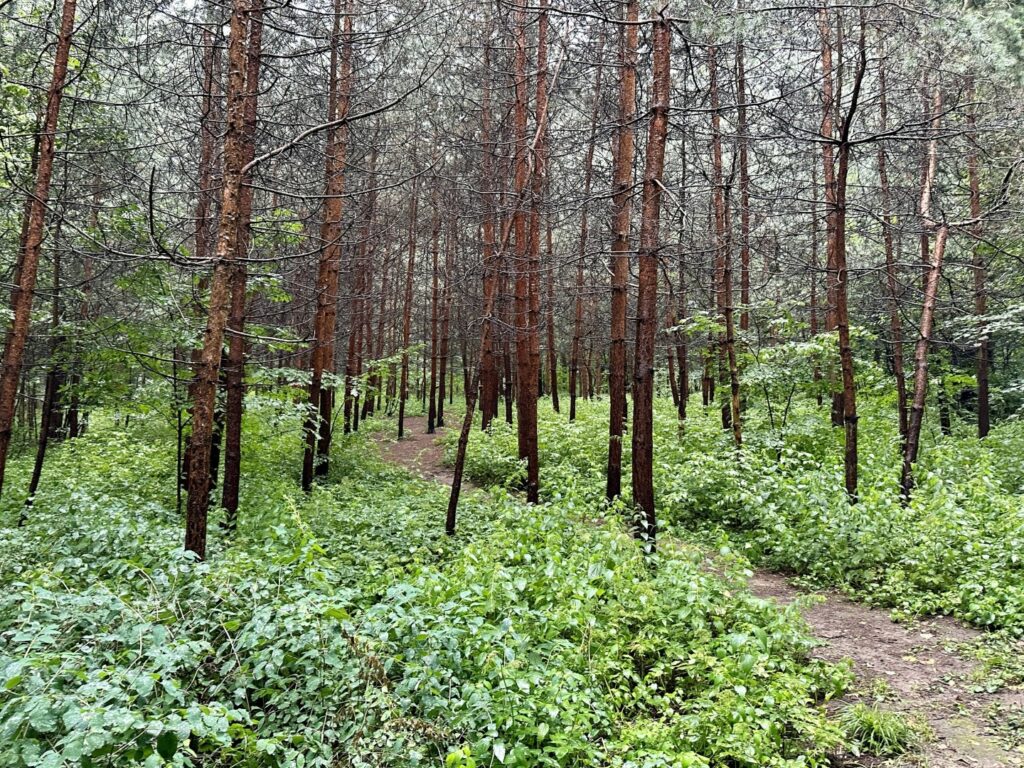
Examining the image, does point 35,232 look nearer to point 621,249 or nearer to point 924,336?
point 621,249

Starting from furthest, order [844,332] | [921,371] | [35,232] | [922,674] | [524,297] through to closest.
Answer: [524,297] < [921,371] < [844,332] < [35,232] < [922,674]

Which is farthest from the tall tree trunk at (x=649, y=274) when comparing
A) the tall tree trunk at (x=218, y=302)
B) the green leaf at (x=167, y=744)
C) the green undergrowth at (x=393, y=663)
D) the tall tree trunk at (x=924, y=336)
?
the green leaf at (x=167, y=744)

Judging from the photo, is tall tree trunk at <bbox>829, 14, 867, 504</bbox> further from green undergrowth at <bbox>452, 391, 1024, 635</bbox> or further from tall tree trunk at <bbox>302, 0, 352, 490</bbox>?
tall tree trunk at <bbox>302, 0, 352, 490</bbox>

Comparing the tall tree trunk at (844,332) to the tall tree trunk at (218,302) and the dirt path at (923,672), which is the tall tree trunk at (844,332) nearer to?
the dirt path at (923,672)

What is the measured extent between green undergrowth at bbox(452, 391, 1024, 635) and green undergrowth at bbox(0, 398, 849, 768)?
1.47 meters

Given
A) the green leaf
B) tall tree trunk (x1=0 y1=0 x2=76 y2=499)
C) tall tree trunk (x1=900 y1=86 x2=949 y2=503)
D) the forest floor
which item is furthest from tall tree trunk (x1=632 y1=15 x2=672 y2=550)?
tall tree trunk (x1=0 y1=0 x2=76 y2=499)

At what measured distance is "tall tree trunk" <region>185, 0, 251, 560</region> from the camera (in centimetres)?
486

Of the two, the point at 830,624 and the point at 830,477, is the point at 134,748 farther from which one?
the point at 830,477

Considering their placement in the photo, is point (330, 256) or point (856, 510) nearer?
point (856, 510)

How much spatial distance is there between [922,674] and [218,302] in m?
6.64

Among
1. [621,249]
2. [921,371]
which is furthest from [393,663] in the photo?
[921,371]

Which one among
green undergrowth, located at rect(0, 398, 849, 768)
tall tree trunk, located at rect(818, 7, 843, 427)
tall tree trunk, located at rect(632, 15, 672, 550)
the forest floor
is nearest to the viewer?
green undergrowth, located at rect(0, 398, 849, 768)

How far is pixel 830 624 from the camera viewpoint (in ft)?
19.6

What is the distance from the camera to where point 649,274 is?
7.43 metres
